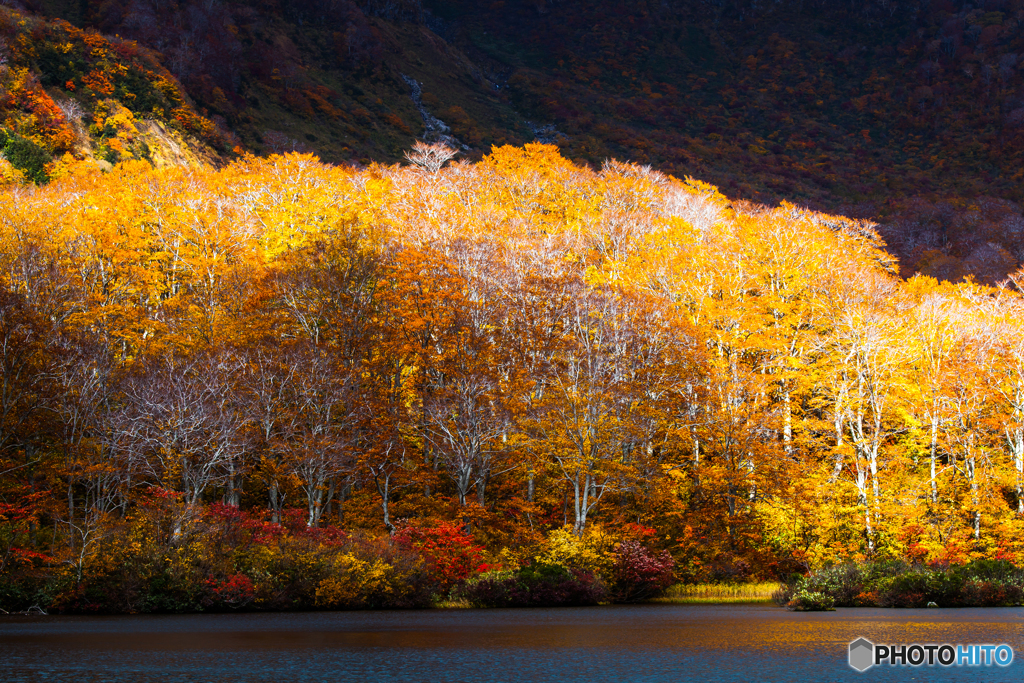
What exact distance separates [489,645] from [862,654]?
26.0 feet

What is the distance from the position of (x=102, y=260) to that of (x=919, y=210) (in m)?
105

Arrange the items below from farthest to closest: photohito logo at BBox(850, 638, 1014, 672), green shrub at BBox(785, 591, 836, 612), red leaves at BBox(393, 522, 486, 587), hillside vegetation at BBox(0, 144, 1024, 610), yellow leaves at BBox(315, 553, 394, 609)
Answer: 1. red leaves at BBox(393, 522, 486, 587)
2. hillside vegetation at BBox(0, 144, 1024, 610)
3. yellow leaves at BBox(315, 553, 394, 609)
4. green shrub at BBox(785, 591, 836, 612)
5. photohito logo at BBox(850, 638, 1014, 672)

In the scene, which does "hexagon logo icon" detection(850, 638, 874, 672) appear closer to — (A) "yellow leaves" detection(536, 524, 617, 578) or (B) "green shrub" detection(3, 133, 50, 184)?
(A) "yellow leaves" detection(536, 524, 617, 578)

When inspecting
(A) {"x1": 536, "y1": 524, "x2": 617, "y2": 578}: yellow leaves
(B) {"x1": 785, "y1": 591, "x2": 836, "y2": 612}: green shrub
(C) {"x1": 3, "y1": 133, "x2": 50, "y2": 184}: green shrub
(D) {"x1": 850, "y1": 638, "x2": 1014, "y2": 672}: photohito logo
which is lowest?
(B) {"x1": 785, "y1": 591, "x2": 836, "y2": 612}: green shrub

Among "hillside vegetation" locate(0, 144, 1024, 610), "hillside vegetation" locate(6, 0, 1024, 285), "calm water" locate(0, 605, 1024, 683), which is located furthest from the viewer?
"hillside vegetation" locate(6, 0, 1024, 285)

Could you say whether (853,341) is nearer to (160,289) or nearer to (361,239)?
(361,239)

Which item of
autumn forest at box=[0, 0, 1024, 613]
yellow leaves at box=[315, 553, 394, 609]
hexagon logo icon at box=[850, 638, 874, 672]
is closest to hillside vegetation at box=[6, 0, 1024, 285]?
autumn forest at box=[0, 0, 1024, 613]

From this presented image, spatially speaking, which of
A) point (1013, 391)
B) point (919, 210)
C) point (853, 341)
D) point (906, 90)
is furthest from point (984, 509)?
point (906, 90)

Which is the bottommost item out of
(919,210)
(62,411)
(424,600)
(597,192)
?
(424,600)

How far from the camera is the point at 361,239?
158 ft

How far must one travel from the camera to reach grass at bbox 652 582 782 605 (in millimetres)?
36719

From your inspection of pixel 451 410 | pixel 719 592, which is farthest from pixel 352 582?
pixel 719 592

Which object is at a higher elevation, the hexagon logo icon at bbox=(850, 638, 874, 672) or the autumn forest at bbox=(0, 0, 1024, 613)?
the autumn forest at bbox=(0, 0, 1024, 613)

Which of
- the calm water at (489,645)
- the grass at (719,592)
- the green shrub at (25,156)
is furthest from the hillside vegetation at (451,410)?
the green shrub at (25,156)
